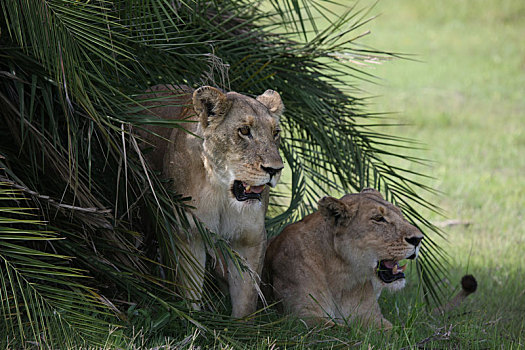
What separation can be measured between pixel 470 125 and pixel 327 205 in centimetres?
917

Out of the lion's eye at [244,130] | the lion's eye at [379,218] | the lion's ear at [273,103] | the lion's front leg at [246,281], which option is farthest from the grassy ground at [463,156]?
the lion's ear at [273,103]

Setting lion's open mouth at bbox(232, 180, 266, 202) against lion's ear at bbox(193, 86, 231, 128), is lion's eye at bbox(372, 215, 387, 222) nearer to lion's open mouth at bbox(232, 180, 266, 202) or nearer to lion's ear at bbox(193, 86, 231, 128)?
lion's open mouth at bbox(232, 180, 266, 202)

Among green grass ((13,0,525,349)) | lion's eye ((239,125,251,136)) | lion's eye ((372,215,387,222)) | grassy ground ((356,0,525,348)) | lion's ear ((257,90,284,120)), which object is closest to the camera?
lion's eye ((239,125,251,136))

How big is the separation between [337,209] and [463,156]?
6.89 m

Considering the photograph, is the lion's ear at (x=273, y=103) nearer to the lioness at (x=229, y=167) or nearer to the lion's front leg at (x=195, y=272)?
the lioness at (x=229, y=167)

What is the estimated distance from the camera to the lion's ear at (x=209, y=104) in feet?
12.1

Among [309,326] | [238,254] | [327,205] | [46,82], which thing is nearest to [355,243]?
[327,205]

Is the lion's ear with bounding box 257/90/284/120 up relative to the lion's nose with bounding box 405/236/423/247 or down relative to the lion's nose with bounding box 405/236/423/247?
up

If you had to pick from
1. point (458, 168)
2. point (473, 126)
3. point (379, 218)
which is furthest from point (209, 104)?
point (473, 126)

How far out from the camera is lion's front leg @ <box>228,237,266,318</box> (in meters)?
4.09

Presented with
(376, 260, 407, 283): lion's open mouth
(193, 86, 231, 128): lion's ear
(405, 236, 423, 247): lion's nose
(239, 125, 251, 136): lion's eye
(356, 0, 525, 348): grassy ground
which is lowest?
(356, 0, 525, 348): grassy ground

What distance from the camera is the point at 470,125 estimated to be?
42.4ft

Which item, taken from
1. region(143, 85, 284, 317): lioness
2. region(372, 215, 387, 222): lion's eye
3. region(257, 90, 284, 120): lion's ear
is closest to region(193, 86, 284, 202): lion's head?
region(143, 85, 284, 317): lioness

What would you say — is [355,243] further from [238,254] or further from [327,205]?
[238,254]
